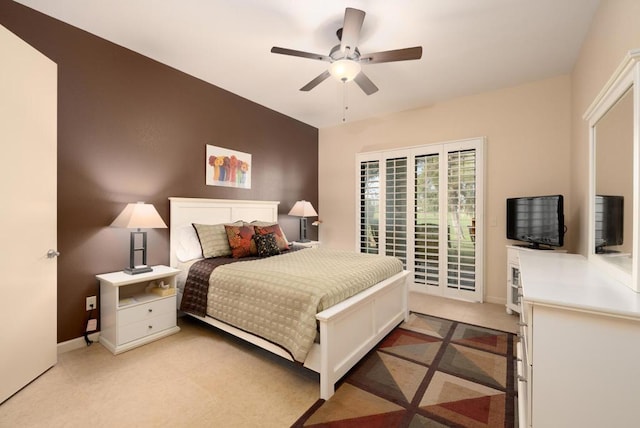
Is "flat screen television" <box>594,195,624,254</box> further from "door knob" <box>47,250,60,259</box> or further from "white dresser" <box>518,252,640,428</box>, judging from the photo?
"door knob" <box>47,250,60,259</box>

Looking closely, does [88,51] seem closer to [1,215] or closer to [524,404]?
[1,215]

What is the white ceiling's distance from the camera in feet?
7.36

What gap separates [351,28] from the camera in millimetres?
2115

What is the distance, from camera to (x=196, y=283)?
2.77 metres

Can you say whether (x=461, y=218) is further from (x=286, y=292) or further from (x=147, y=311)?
(x=147, y=311)

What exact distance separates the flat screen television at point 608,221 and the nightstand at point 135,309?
339 centimetres

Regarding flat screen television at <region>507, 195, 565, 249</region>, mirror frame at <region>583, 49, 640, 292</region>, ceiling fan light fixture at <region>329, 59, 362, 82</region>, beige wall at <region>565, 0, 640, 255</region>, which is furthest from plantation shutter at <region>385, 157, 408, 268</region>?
mirror frame at <region>583, 49, 640, 292</region>

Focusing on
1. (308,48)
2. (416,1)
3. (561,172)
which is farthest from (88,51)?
(561,172)

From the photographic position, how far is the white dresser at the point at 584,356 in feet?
3.24

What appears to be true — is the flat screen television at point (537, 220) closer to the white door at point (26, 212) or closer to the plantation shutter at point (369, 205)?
the plantation shutter at point (369, 205)

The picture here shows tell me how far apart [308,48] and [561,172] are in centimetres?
337

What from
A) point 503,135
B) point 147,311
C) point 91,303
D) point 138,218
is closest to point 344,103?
point 503,135

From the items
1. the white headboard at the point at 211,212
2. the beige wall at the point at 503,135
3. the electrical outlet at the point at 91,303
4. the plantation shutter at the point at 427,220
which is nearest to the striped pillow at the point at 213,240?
the white headboard at the point at 211,212

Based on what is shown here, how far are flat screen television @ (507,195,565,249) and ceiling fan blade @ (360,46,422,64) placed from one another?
214cm
